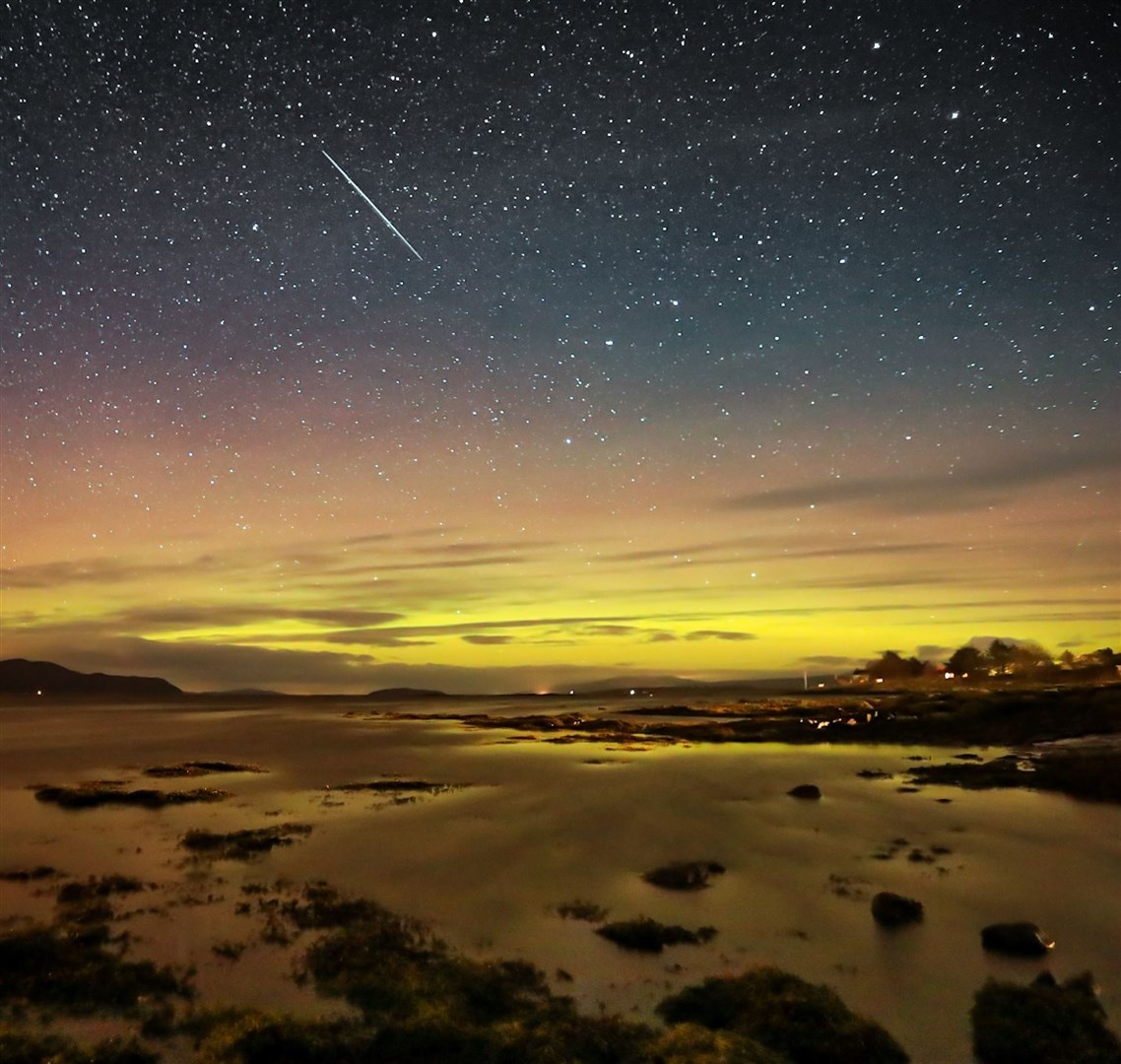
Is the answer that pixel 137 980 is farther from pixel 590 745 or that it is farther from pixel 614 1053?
pixel 590 745

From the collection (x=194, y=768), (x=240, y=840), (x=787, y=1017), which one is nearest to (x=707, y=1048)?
(x=787, y=1017)

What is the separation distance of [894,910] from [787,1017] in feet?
28.1

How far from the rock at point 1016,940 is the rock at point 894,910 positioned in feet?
6.82

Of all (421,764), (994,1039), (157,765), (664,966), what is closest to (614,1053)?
(664,966)

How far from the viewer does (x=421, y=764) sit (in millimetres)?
63031

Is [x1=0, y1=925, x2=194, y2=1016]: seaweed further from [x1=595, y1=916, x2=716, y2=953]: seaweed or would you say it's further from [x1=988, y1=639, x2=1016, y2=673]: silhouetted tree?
[x1=988, y1=639, x2=1016, y2=673]: silhouetted tree

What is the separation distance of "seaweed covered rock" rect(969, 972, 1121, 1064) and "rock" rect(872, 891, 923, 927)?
5.06 m

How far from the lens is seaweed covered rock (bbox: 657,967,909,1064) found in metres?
12.8

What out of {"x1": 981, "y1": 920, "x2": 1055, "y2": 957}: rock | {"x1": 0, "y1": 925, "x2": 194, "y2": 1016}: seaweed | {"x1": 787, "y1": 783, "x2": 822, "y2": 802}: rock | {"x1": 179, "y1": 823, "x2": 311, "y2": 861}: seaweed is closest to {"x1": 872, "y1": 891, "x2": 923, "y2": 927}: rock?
{"x1": 981, "y1": 920, "x2": 1055, "y2": 957}: rock

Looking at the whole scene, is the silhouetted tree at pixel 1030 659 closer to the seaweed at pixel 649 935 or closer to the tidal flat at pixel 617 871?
the tidal flat at pixel 617 871

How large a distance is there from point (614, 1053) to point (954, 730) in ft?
214

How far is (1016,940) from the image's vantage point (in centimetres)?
1809

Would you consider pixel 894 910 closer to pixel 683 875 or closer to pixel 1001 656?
pixel 683 875

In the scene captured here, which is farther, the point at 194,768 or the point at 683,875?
the point at 194,768
